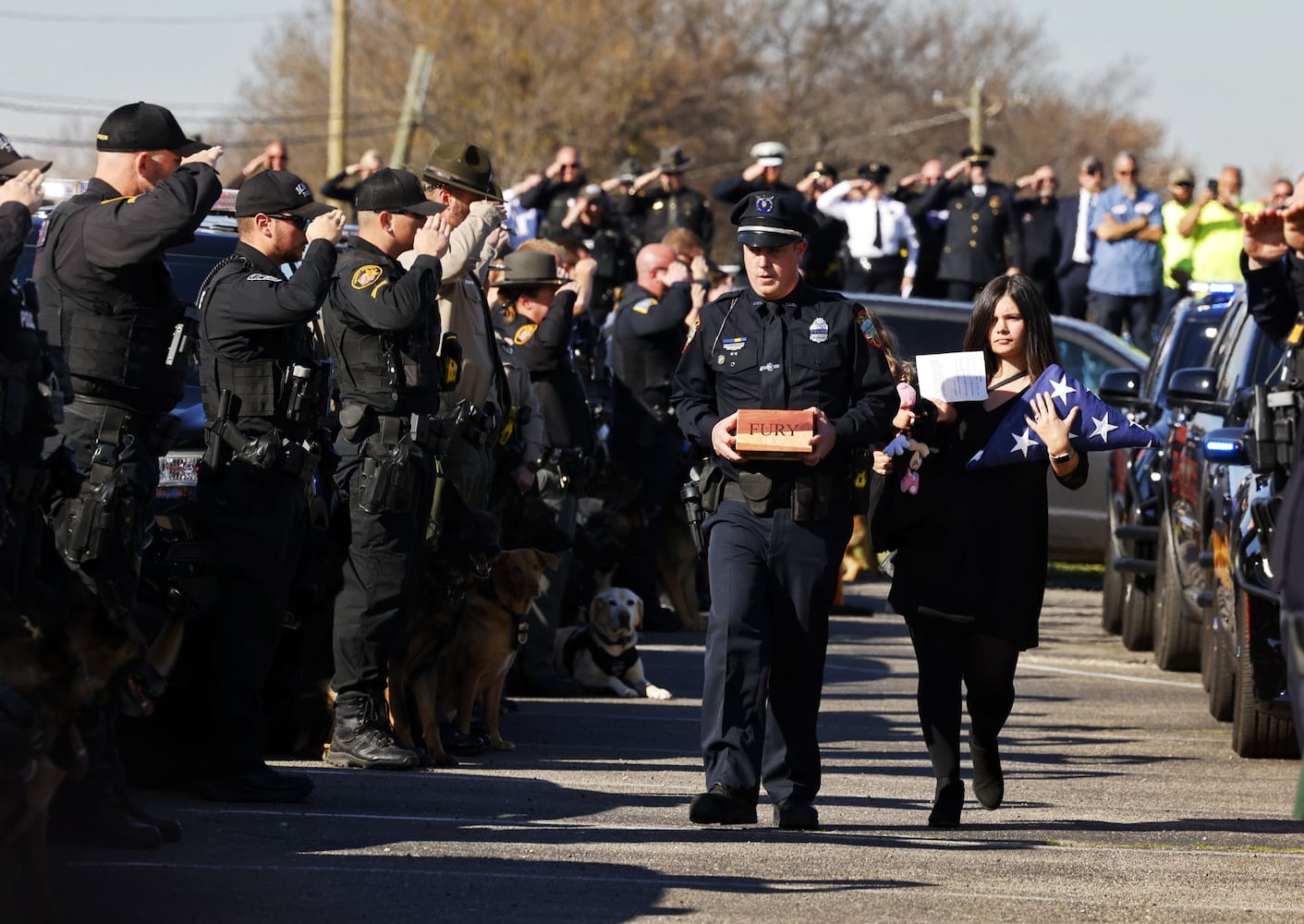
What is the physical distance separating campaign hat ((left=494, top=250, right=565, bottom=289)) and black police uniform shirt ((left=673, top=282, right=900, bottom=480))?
3.50 m

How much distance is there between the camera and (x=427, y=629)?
28.9 feet

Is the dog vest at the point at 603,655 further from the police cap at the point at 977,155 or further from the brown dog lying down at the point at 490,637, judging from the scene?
the police cap at the point at 977,155

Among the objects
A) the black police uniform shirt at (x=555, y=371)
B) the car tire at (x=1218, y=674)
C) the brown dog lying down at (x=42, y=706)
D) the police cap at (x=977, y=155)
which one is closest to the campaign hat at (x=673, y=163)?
the police cap at (x=977, y=155)

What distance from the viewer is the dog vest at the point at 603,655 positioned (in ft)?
36.9

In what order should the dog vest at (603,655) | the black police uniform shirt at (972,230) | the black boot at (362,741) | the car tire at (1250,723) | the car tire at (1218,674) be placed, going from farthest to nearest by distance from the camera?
1. the black police uniform shirt at (972,230)
2. the dog vest at (603,655)
3. the car tire at (1218,674)
4. the car tire at (1250,723)
5. the black boot at (362,741)

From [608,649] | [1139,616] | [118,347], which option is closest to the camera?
[118,347]

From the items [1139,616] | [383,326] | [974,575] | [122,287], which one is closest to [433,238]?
[383,326]

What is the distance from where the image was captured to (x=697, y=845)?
683 cm

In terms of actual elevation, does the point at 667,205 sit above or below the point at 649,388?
above

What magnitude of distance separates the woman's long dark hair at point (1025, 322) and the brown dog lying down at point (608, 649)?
3.54 metres

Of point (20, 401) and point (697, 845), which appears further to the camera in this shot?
point (697, 845)

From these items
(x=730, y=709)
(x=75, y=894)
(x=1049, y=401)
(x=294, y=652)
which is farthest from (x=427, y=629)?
(x=75, y=894)

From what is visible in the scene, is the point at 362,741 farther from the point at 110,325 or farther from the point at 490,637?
the point at 110,325

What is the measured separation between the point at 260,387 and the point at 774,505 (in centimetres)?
174
